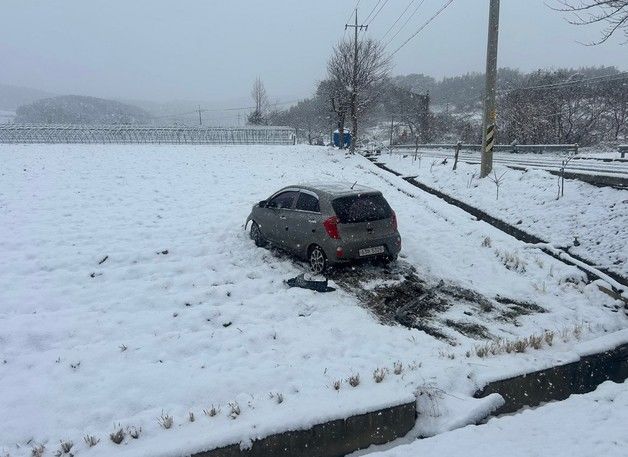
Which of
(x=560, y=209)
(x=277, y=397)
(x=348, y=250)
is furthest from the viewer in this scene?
(x=560, y=209)

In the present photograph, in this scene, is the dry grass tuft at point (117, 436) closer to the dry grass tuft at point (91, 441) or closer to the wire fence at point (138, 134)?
the dry grass tuft at point (91, 441)

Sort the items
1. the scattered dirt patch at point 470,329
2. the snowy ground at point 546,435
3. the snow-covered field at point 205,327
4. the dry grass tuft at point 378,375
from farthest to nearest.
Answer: the scattered dirt patch at point 470,329, the dry grass tuft at point 378,375, the snow-covered field at point 205,327, the snowy ground at point 546,435

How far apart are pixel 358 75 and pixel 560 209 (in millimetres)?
25990

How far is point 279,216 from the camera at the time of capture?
963cm

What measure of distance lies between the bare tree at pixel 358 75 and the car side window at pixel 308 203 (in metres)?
26.1

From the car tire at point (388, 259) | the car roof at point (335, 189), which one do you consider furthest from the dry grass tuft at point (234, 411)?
→ the car tire at point (388, 259)

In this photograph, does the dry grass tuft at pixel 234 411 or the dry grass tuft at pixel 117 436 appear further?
the dry grass tuft at pixel 234 411

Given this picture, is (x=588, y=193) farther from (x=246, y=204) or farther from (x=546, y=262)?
(x=246, y=204)

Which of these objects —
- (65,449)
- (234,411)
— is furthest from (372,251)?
(65,449)

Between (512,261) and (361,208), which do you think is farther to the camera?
(512,261)

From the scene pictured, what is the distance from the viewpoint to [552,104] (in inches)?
1419

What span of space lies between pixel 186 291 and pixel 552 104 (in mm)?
37757

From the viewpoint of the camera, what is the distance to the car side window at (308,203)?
8664 millimetres

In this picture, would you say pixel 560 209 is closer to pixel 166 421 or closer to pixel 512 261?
pixel 512 261
